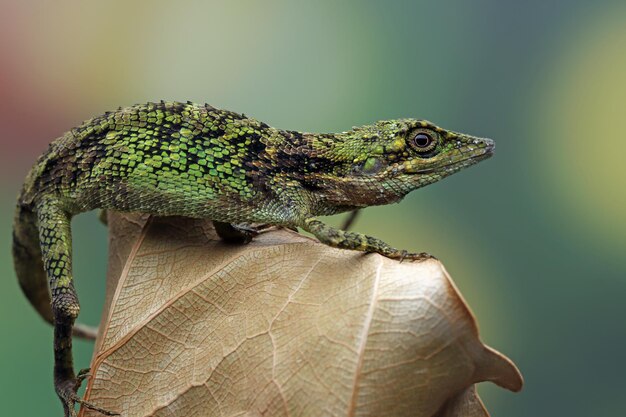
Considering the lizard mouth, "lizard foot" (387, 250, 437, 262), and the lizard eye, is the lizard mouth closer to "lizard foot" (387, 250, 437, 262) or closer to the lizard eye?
the lizard eye

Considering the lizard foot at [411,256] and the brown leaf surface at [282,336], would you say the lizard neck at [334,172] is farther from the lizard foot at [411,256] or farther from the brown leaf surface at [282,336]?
the lizard foot at [411,256]

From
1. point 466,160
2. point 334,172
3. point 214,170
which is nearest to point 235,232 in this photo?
point 214,170

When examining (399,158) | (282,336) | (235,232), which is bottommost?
(282,336)

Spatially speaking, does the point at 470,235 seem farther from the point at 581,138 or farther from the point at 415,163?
the point at 415,163

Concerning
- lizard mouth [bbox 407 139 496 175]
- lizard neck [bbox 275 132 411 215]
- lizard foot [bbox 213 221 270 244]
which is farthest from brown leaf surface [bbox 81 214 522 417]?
lizard mouth [bbox 407 139 496 175]

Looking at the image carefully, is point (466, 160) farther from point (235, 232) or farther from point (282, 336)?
point (282, 336)

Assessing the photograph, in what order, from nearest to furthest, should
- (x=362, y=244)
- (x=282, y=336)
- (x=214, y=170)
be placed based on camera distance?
(x=282, y=336) → (x=362, y=244) → (x=214, y=170)

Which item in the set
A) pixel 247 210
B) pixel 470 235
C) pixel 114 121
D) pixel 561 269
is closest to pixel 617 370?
pixel 561 269
